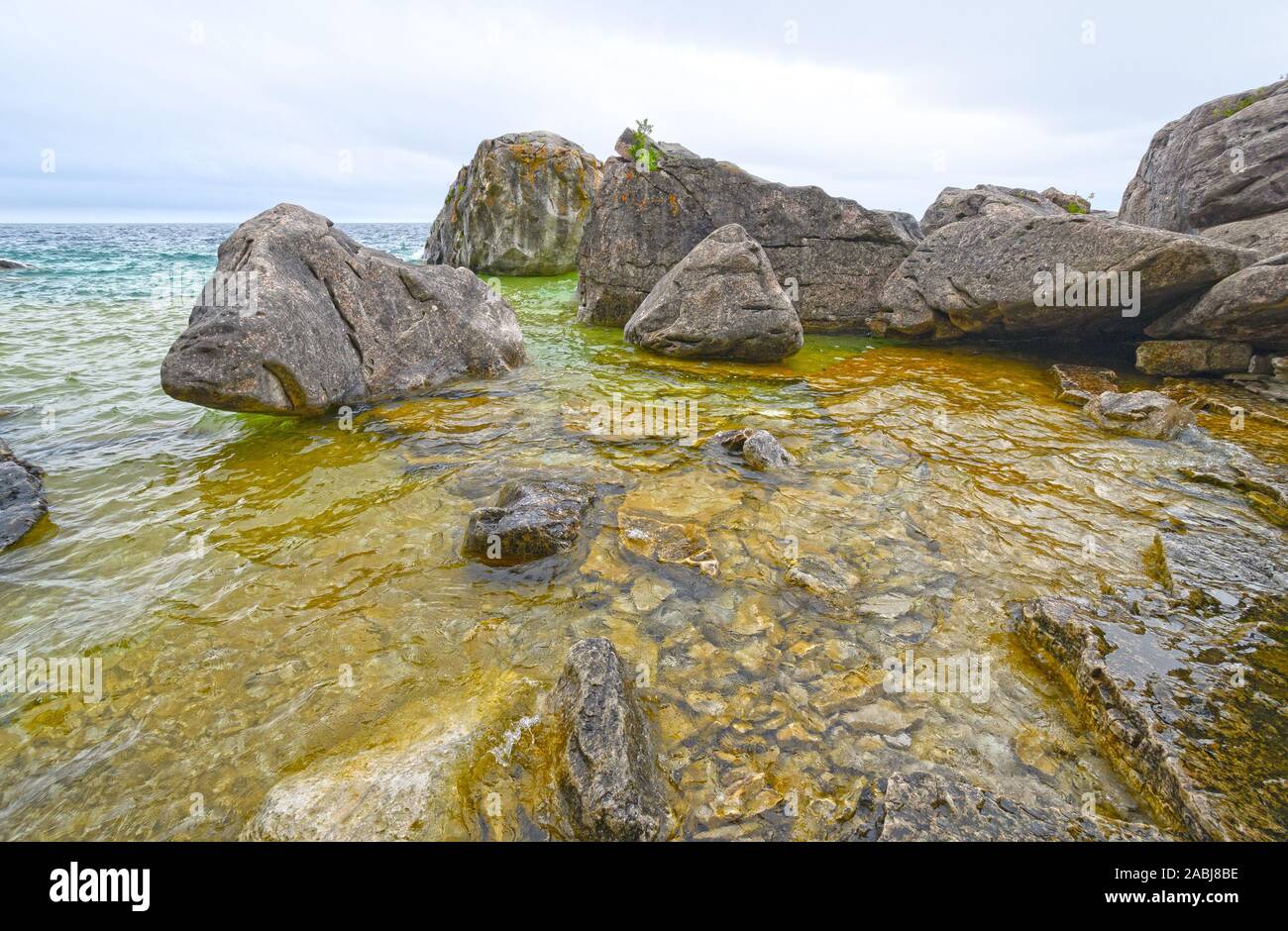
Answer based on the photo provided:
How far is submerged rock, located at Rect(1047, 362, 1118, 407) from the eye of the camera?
1089 cm

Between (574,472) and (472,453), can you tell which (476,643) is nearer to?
(574,472)

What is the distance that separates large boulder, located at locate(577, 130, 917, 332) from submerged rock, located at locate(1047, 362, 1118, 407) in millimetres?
6253

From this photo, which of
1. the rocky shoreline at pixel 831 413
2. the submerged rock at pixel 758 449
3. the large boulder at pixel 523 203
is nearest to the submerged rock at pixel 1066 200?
the rocky shoreline at pixel 831 413

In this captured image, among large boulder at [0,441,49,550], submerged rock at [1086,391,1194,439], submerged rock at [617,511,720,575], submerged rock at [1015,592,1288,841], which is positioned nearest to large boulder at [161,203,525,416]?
large boulder at [0,441,49,550]

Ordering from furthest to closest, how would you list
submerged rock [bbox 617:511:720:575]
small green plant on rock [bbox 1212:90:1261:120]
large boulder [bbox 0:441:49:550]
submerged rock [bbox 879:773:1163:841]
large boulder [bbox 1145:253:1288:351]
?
small green plant on rock [bbox 1212:90:1261:120] → large boulder [bbox 1145:253:1288:351] → large boulder [bbox 0:441:49:550] → submerged rock [bbox 617:511:720:575] → submerged rock [bbox 879:773:1163:841]

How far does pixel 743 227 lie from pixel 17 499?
17.1 metres

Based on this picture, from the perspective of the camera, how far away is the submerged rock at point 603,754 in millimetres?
3150

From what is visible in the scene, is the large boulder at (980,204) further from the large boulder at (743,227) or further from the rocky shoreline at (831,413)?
the large boulder at (743,227)

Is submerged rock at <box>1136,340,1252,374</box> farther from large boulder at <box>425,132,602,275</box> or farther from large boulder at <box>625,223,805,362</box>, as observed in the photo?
large boulder at <box>425,132,602,275</box>

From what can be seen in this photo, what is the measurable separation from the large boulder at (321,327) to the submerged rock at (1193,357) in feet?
45.4

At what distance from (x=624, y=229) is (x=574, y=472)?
491 inches

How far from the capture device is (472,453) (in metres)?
8.43

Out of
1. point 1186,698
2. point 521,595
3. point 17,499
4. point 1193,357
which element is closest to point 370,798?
point 521,595
